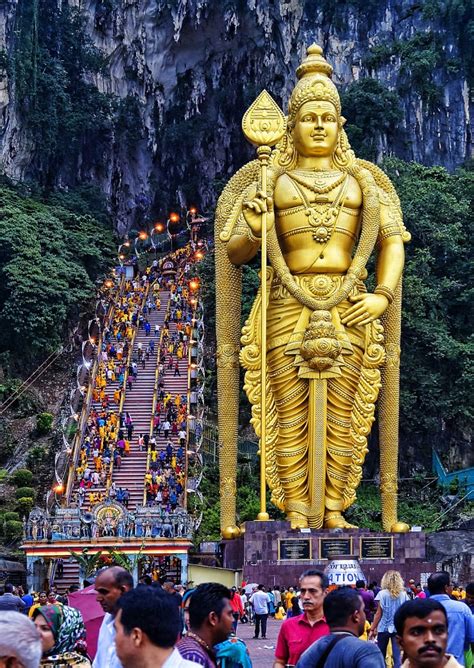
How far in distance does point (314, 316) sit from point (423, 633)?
1138 centimetres

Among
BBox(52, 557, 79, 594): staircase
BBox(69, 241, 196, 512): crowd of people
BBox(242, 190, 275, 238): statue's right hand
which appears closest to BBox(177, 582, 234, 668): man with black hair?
BBox(242, 190, 275, 238): statue's right hand

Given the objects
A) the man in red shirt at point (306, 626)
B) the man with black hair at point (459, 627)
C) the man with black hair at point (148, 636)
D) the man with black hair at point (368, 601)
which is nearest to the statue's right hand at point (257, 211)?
the man with black hair at point (368, 601)

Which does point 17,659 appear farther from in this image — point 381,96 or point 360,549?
point 381,96

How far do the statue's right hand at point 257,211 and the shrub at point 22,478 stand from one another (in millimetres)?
10266

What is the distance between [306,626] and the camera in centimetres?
500

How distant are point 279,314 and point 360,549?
2921 millimetres

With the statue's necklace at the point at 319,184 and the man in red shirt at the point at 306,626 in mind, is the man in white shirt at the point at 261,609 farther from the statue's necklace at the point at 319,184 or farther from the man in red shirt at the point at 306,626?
the man in red shirt at the point at 306,626

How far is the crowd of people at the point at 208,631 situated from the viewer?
3107mm

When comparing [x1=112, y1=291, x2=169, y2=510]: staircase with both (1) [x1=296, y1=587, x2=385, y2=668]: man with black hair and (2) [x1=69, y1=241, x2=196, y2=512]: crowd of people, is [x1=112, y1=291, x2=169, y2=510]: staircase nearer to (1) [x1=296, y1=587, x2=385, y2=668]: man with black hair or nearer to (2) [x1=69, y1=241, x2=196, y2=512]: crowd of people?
(2) [x1=69, y1=241, x2=196, y2=512]: crowd of people

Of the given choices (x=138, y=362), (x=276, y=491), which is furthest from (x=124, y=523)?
(x=138, y=362)

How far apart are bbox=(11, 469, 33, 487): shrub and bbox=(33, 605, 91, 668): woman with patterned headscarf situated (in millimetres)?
19189

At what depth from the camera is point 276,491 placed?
15031mm

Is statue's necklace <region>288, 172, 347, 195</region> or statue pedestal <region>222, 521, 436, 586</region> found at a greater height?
statue's necklace <region>288, 172, 347, 195</region>

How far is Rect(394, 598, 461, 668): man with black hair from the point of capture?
138 inches
